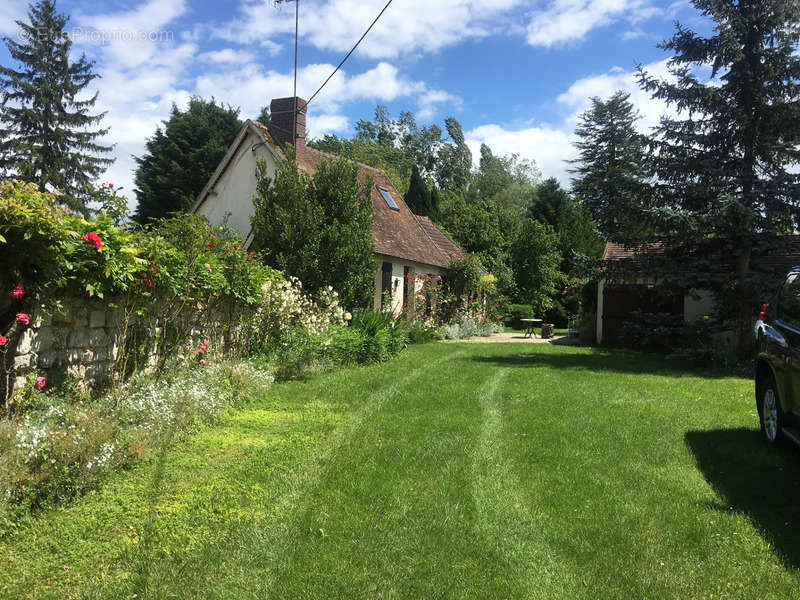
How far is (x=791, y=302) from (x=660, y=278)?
9579 millimetres

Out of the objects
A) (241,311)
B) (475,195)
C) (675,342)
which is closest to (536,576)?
(241,311)

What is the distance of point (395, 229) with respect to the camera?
63.5 ft

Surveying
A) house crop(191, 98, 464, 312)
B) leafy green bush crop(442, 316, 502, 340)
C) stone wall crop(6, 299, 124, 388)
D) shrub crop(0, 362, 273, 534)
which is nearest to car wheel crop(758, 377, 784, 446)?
shrub crop(0, 362, 273, 534)

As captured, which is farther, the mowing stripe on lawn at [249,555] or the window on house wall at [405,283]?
the window on house wall at [405,283]

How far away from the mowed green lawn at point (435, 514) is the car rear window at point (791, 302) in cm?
133

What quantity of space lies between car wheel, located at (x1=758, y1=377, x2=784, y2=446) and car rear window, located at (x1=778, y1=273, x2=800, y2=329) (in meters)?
0.68

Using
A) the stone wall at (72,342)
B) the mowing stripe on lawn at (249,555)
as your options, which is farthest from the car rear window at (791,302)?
the stone wall at (72,342)

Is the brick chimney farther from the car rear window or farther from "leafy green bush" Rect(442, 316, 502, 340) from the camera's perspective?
the car rear window

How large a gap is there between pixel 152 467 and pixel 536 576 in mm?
3337

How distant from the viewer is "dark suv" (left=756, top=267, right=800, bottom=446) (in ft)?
16.0

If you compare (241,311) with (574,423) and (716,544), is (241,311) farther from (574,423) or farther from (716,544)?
(716,544)

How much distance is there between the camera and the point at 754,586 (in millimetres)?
3127

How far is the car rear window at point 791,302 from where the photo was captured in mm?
5177

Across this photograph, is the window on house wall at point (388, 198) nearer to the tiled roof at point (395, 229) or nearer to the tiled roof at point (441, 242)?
the tiled roof at point (395, 229)
